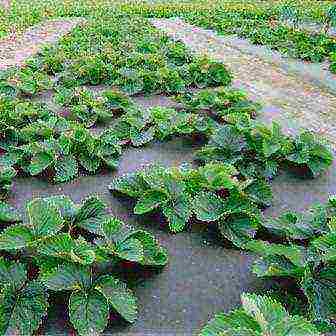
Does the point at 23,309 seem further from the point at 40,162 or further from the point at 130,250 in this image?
the point at 40,162

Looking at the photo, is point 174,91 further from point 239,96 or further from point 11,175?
point 11,175

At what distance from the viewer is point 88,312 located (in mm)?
2285

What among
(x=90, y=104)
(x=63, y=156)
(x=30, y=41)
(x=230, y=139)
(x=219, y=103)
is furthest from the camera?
(x=30, y=41)

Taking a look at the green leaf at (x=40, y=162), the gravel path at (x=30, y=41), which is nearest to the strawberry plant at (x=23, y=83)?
the gravel path at (x=30, y=41)

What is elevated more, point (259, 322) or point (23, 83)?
point (259, 322)

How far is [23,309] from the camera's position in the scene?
90.0 inches

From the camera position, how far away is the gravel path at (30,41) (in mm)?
7934

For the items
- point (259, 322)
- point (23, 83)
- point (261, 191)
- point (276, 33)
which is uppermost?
point (259, 322)

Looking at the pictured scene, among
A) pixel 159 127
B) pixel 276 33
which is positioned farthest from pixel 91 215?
pixel 276 33

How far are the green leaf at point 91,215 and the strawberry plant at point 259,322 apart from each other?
103 centimetres

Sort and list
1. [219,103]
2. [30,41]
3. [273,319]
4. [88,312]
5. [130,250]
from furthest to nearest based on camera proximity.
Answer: [30,41], [219,103], [130,250], [88,312], [273,319]

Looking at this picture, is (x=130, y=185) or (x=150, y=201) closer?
(x=150, y=201)

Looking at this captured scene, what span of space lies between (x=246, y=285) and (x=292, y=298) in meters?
0.29

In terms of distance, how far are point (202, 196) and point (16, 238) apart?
3.49ft
